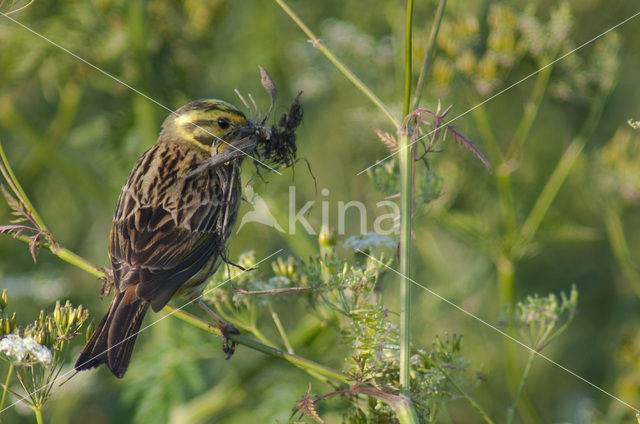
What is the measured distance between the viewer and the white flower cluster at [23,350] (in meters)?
2.39

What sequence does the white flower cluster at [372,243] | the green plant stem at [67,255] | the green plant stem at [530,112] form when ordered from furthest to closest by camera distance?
the green plant stem at [530,112] < the white flower cluster at [372,243] < the green plant stem at [67,255]

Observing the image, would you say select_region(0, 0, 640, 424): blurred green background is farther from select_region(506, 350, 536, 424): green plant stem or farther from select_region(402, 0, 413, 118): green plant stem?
select_region(402, 0, 413, 118): green plant stem

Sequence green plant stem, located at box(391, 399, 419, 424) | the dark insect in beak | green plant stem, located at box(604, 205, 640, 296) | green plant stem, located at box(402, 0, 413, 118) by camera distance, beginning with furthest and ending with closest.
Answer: green plant stem, located at box(604, 205, 640, 296) < the dark insect in beak < green plant stem, located at box(402, 0, 413, 118) < green plant stem, located at box(391, 399, 419, 424)

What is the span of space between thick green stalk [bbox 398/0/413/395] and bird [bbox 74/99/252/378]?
106cm

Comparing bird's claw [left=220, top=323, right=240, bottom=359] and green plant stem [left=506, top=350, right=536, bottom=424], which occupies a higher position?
green plant stem [left=506, top=350, right=536, bottom=424]

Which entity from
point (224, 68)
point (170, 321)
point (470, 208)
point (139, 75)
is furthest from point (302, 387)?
point (224, 68)

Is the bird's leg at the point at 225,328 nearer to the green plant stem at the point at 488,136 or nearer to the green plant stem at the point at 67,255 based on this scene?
the green plant stem at the point at 67,255

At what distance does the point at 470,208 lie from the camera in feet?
17.1

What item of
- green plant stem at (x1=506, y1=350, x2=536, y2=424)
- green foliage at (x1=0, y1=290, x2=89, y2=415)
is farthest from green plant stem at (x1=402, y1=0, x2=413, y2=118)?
green foliage at (x1=0, y1=290, x2=89, y2=415)

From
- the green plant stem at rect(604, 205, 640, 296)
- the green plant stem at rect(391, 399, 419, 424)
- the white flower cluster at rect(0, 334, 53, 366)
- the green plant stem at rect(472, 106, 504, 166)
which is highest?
the green plant stem at rect(472, 106, 504, 166)

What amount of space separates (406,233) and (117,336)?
1.46 m

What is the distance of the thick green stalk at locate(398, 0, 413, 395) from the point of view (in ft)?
7.19

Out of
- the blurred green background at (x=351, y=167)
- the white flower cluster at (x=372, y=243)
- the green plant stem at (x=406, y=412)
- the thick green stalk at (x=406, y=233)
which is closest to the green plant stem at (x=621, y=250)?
the blurred green background at (x=351, y=167)

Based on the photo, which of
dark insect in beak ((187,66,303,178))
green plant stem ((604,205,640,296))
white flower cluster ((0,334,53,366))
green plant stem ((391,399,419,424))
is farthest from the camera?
Result: green plant stem ((604,205,640,296))
